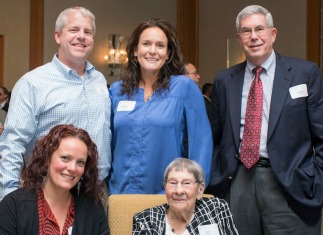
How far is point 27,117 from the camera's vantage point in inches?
108

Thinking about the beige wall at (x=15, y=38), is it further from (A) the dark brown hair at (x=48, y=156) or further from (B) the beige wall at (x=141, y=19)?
(A) the dark brown hair at (x=48, y=156)

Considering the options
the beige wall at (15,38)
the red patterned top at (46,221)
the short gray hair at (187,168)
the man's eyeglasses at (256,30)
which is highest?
the beige wall at (15,38)


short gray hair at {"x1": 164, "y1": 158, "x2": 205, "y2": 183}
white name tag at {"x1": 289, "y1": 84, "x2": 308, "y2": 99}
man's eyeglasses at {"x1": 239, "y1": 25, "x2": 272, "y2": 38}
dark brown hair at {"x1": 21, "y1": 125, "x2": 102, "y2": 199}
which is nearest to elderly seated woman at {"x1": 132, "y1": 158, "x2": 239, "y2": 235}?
short gray hair at {"x1": 164, "y1": 158, "x2": 205, "y2": 183}

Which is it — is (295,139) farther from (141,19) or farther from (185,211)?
(141,19)

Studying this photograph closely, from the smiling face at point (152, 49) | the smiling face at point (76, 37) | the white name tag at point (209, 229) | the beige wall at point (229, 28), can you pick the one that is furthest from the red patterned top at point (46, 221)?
the beige wall at point (229, 28)

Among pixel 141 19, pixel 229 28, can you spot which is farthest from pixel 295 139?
pixel 141 19

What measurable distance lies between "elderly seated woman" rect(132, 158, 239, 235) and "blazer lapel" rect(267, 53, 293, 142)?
478 mm

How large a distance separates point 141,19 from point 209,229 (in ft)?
28.9

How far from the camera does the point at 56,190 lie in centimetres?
262

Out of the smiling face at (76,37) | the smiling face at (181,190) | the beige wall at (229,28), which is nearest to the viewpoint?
the smiling face at (181,190)

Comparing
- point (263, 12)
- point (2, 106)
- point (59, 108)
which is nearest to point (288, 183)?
point (263, 12)

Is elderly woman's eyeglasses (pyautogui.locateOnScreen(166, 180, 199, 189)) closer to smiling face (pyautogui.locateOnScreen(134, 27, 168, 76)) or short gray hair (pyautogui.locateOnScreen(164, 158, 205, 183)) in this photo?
short gray hair (pyautogui.locateOnScreen(164, 158, 205, 183))

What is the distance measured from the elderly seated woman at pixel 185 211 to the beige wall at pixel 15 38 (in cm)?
757

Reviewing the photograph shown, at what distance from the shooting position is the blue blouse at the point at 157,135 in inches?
115
